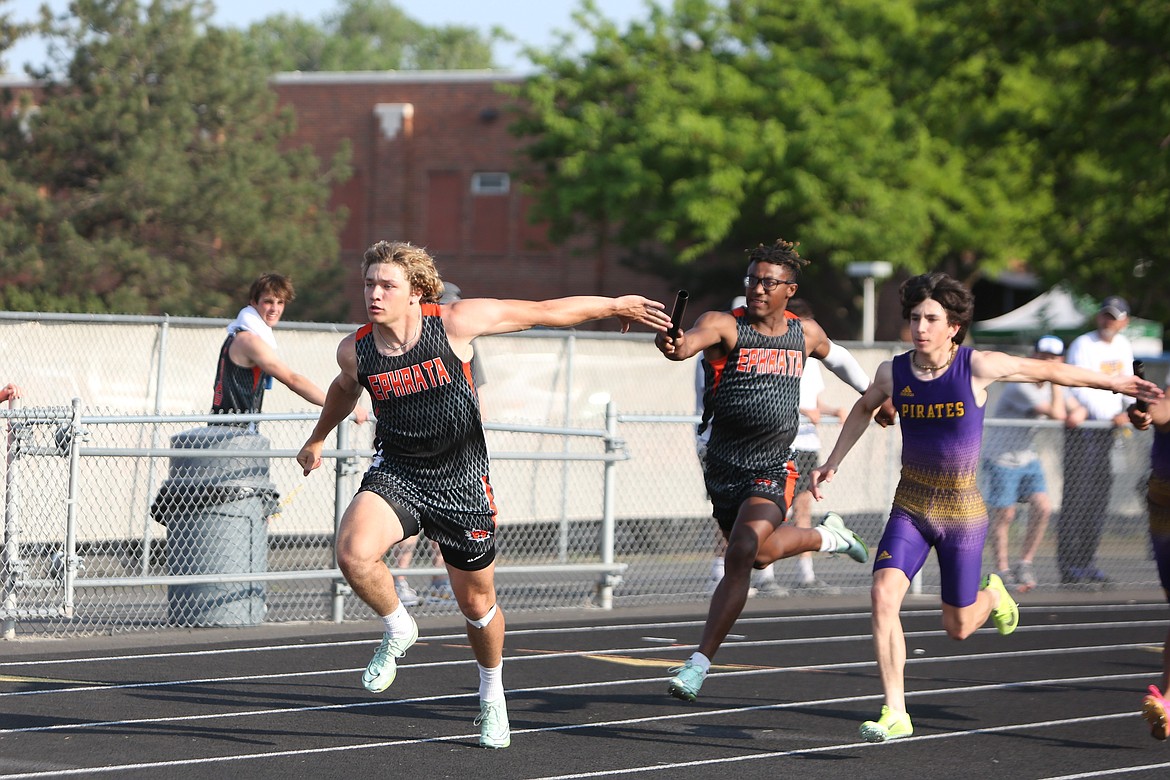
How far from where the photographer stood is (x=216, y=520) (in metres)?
10.6

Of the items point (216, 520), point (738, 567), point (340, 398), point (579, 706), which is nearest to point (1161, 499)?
point (738, 567)

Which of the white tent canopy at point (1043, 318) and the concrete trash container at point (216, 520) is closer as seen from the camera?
the concrete trash container at point (216, 520)

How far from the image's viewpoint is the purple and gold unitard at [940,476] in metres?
7.43

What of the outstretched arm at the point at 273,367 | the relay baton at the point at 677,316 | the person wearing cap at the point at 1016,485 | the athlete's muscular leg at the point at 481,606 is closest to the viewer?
the athlete's muscular leg at the point at 481,606

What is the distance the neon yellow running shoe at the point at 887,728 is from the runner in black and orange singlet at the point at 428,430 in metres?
1.54

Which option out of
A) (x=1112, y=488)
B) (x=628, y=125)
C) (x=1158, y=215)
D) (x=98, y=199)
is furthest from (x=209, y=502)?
(x=628, y=125)

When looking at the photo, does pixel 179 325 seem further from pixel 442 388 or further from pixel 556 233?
pixel 556 233

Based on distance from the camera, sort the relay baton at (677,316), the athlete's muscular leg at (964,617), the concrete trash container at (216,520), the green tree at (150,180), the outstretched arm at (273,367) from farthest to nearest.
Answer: the green tree at (150,180)
the concrete trash container at (216,520)
the outstretched arm at (273,367)
the athlete's muscular leg at (964,617)
the relay baton at (677,316)

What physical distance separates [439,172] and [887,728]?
35043 millimetres

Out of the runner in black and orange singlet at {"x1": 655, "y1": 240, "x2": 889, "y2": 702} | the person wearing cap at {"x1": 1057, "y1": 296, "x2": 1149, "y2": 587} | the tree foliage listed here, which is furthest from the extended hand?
the tree foliage

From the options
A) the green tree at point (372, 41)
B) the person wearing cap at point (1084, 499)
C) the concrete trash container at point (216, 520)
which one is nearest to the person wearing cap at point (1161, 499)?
the concrete trash container at point (216, 520)

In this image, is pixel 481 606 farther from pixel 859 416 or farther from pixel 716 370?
pixel 859 416

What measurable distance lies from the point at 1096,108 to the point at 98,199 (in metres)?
17.5

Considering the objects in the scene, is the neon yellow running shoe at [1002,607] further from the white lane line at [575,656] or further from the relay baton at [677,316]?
the relay baton at [677,316]
